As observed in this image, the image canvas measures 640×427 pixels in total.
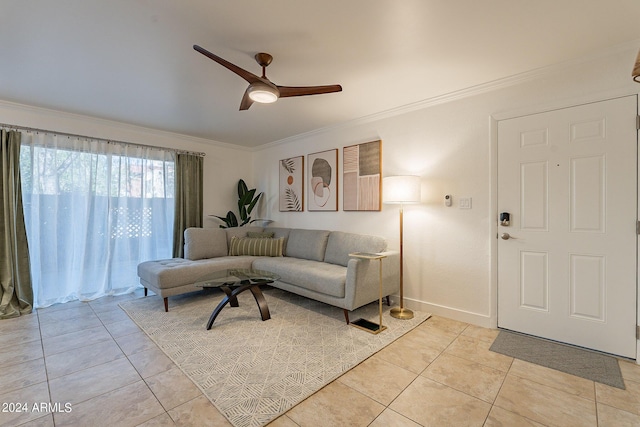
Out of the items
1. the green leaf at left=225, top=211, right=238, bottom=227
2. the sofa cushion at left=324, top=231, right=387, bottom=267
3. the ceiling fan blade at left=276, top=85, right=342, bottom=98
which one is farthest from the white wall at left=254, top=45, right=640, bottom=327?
the green leaf at left=225, top=211, right=238, bottom=227

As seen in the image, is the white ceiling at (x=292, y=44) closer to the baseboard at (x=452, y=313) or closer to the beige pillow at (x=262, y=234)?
the beige pillow at (x=262, y=234)

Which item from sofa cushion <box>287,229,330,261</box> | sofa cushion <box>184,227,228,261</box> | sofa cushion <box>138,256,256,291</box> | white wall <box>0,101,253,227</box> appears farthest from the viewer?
sofa cushion <box>184,227,228,261</box>

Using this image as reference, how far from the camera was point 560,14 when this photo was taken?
175 cm

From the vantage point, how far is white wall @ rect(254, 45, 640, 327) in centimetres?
233

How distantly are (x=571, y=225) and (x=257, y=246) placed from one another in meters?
3.69

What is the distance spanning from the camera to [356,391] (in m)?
1.80

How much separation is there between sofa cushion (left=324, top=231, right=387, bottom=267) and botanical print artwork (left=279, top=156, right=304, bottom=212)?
1065 mm

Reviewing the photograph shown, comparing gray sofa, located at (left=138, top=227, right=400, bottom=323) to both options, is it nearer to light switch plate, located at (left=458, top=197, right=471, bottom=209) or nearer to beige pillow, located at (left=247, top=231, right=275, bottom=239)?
beige pillow, located at (left=247, top=231, right=275, bottom=239)

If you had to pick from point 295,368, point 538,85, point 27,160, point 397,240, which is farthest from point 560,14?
point 27,160

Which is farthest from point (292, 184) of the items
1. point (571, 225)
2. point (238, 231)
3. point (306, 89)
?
point (571, 225)

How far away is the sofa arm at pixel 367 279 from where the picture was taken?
2723mm

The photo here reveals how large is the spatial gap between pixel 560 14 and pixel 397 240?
7.78 ft

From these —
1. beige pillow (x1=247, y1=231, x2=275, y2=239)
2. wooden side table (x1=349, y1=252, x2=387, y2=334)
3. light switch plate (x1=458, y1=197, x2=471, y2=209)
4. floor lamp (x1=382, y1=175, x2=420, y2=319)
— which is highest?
floor lamp (x1=382, y1=175, x2=420, y2=319)

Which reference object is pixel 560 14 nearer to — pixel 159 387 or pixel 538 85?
pixel 538 85
